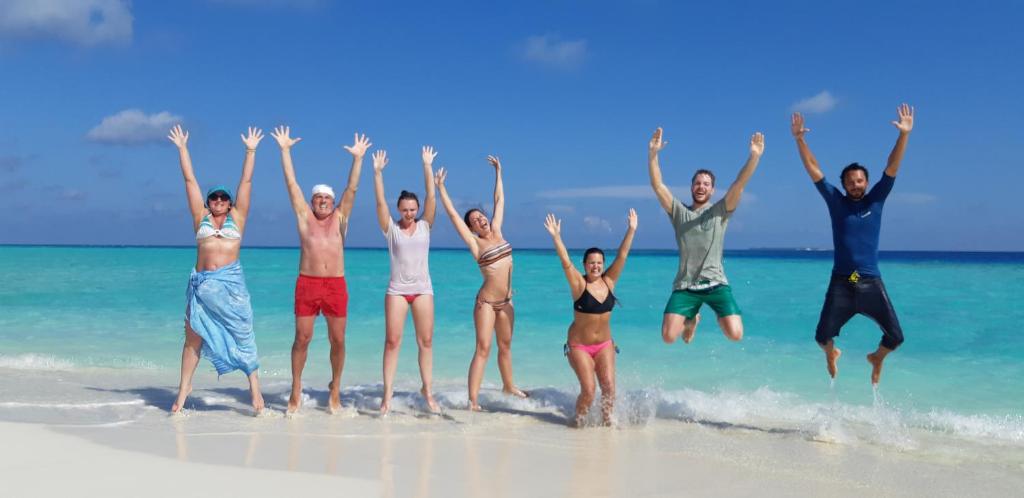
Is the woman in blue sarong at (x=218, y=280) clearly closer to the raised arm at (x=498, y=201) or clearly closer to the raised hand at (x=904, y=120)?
the raised arm at (x=498, y=201)

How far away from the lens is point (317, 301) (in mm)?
7262

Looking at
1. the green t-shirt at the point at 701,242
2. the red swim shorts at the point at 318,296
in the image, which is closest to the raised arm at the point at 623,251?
the green t-shirt at the point at 701,242

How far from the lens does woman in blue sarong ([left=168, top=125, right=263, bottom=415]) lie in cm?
714

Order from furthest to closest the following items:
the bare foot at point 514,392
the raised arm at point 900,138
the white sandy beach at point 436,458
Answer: the bare foot at point 514,392, the raised arm at point 900,138, the white sandy beach at point 436,458

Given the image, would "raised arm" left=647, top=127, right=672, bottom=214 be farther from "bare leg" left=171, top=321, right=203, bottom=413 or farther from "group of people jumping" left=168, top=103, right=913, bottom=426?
"bare leg" left=171, top=321, right=203, bottom=413

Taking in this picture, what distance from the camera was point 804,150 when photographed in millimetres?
7297

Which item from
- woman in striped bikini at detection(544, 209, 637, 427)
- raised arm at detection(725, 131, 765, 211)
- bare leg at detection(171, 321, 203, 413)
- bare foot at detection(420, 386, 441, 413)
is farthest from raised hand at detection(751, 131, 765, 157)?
bare leg at detection(171, 321, 203, 413)

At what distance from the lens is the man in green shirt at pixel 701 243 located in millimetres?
7223

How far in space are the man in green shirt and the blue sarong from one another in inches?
163

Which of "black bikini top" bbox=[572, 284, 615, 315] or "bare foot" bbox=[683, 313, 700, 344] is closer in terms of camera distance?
"black bikini top" bbox=[572, 284, 615, 315]

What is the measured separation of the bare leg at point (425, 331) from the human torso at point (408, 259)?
113 mm

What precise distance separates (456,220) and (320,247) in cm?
136

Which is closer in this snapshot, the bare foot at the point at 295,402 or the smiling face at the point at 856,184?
the smiling face at the point at 856,184

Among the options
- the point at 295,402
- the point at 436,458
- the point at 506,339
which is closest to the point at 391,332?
the point at 295,402
